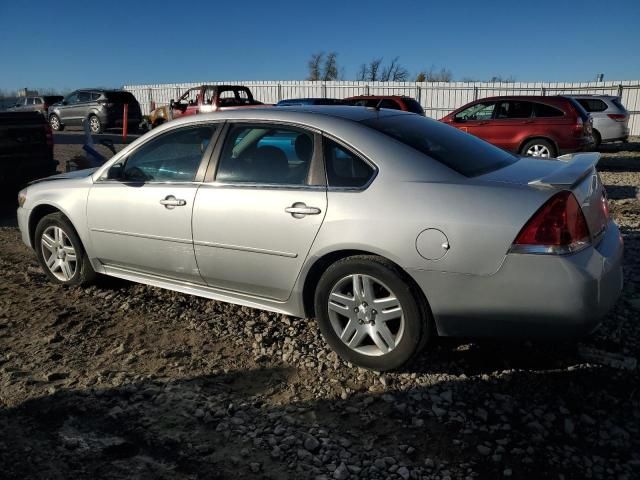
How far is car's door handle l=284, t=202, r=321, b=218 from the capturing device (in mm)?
3213

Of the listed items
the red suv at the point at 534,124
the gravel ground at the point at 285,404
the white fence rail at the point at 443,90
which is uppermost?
the white fence rail at the point at 443,90

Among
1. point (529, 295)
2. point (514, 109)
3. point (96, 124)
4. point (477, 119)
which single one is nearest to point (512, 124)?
point (514, 109)

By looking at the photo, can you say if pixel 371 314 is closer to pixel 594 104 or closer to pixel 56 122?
pixel 594 104

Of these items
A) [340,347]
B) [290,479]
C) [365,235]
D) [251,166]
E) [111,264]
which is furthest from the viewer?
[111,264]

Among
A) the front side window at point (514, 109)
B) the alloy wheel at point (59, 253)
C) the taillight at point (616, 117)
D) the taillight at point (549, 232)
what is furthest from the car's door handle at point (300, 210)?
the taillight at point (616, 117)

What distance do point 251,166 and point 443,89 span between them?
21954 millimetres

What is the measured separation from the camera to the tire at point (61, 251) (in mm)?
4539

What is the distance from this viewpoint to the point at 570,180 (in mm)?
2871

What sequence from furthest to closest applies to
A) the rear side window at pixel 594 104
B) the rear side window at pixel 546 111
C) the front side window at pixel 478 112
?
1. the rear side window at pixel 594 104
2. the front side window at pixel 478 112
3. the rear side window at pixel 546 111

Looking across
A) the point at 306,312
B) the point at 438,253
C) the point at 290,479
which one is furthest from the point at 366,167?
the point at 290,479

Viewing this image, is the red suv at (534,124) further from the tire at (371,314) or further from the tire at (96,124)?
the tire at (96,124)

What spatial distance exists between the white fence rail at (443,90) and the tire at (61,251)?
2107cm

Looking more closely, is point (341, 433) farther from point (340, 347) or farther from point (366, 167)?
point (366, 167)

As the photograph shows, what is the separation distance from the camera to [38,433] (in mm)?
2703
